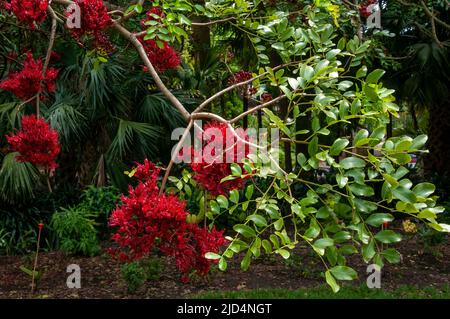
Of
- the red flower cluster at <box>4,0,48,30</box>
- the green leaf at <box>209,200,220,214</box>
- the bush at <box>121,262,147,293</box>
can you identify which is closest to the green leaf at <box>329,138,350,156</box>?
the green leaf at <box>209,200,220,214</box>

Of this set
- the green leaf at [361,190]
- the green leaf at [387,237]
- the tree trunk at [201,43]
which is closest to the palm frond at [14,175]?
the tree trunk at [201,43]

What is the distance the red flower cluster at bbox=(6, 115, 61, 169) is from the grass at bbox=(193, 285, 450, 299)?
95.1 inches

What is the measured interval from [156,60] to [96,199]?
12.1 ft

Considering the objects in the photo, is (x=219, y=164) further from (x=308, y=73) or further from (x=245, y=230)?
(x=308, y=73)

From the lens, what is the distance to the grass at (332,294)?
14.4ft

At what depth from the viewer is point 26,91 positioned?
2.56m

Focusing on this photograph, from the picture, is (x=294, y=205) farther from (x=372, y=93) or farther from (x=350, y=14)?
(x=350, y=14)

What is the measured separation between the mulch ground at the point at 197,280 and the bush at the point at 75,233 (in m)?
0.11

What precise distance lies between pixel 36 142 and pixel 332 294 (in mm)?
2977

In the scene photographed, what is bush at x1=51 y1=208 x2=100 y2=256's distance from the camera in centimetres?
548

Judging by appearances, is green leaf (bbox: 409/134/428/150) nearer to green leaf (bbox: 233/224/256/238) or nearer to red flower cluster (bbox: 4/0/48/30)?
green leaf (bbox: 233/224/256/238)

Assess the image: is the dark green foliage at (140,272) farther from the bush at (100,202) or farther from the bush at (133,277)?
the bush at (100,202)

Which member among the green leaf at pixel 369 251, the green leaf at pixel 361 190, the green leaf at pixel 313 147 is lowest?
the green leaf at pixel 369 251

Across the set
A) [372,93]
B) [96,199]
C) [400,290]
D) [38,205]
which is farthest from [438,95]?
[372,93]
